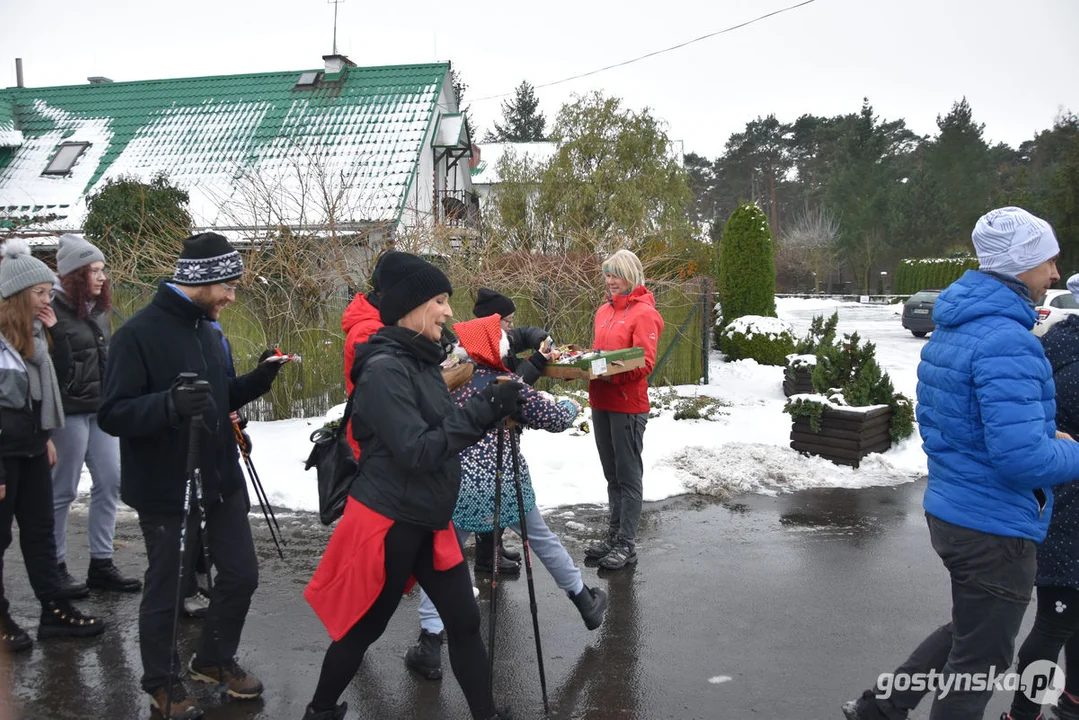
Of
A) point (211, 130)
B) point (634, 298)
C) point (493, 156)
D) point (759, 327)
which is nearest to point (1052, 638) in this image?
point (634, 298)

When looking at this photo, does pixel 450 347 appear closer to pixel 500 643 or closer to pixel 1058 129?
pixel 500 643

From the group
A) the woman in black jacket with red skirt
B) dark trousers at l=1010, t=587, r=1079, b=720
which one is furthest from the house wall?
dark trousers at l=1010, t=587, r=1079, b=720

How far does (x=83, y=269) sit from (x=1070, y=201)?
36938mm

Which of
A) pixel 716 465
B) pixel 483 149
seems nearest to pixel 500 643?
pixel 716 465

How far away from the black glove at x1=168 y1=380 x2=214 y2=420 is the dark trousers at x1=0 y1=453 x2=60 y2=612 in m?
1.57

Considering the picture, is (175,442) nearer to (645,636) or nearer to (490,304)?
(490,304)

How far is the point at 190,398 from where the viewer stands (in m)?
3.04

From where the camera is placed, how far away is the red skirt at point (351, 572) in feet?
9.37

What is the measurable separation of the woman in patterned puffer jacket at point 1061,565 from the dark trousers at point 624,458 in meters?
2.44

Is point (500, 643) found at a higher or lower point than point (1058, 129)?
lower

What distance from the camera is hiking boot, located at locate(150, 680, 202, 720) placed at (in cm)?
335

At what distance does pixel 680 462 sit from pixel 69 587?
17.0 feet

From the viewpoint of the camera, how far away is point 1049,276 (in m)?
2.86

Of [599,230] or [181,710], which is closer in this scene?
[181,710]
